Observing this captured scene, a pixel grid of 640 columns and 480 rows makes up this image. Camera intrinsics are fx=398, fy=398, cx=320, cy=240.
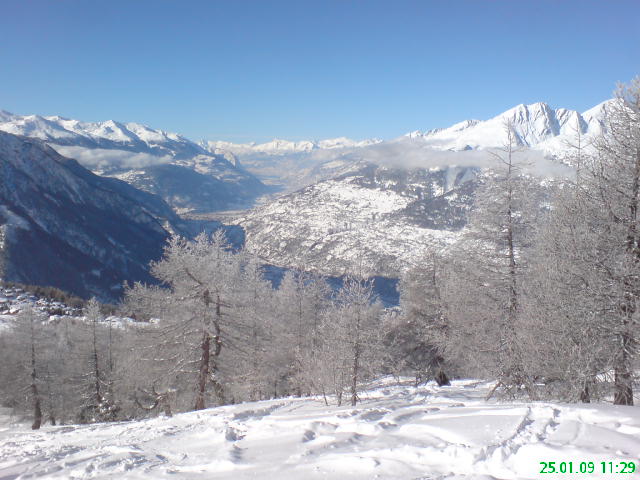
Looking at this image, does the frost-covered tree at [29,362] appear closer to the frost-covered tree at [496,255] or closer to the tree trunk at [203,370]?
the tree trunk at [203,370]

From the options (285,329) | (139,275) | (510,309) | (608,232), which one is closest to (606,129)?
(608,232)

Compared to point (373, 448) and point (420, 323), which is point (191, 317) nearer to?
point (373, 448)

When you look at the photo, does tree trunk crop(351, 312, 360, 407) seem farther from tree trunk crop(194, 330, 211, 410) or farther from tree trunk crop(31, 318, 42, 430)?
tree trunk crop(31, 318, 42, 430)

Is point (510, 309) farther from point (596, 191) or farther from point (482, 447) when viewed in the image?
point (482, 447)

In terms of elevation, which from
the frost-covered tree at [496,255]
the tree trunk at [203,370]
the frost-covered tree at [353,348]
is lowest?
the tree trunk at [203,370]

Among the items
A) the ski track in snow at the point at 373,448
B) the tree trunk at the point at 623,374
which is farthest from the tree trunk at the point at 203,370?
the tree trunk at the point at 623,374
